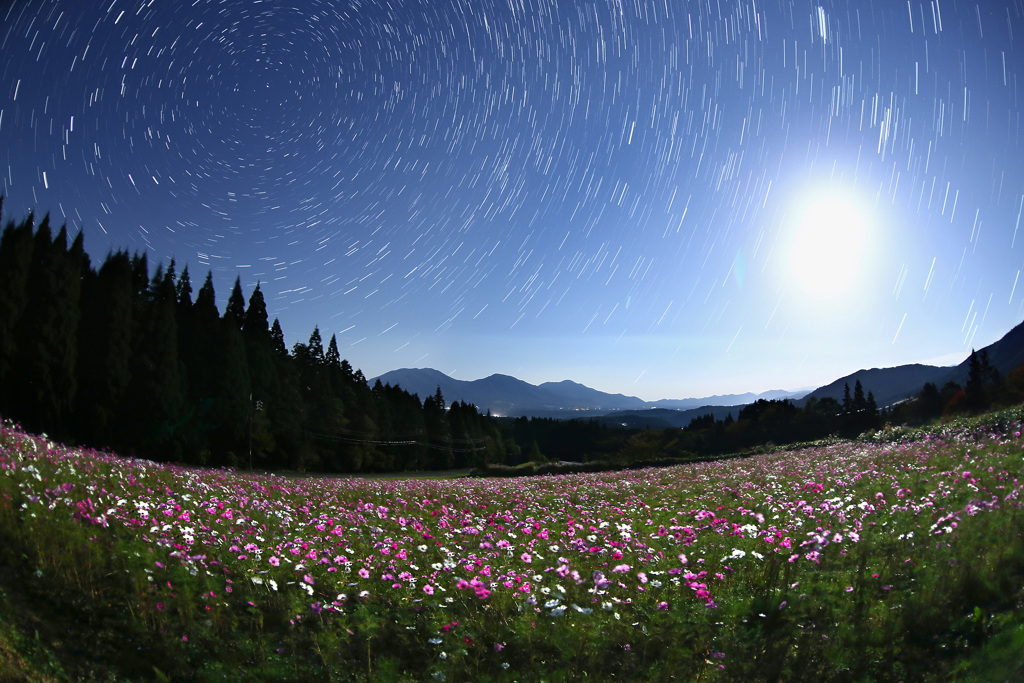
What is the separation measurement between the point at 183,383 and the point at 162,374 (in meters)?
2.28

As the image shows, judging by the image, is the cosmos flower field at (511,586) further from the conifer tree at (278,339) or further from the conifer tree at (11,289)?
the conifer tree at (278,339)

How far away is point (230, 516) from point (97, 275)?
3290 cm

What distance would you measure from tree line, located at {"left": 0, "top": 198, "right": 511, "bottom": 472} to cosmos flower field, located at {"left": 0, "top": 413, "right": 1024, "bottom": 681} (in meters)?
24.2

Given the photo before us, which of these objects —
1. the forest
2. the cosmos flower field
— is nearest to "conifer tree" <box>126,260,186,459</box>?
the forest

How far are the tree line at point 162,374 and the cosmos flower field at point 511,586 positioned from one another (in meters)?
24.2

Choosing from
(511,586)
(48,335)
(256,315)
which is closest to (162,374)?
(48,335)

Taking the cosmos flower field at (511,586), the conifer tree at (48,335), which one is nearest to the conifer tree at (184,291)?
the conifer tree at (48,335)

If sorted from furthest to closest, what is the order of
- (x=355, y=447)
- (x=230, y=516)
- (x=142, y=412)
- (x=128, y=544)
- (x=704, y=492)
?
(x=355, y=447), (x=142, y=412), (x=704, y=492), (x=230, y=516), (x=128, y=544)

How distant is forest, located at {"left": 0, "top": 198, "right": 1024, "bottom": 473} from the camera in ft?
88.5

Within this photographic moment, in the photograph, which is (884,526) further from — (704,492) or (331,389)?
(331,389)

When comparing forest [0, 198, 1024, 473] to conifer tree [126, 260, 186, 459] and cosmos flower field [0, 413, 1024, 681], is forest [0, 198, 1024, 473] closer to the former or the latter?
conifer tree [126, 260, 186, 459]

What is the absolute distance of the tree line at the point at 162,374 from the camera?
2683 centimetres

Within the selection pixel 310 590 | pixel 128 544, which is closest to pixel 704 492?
pixel 310 590

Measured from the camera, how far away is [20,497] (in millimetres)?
7227
